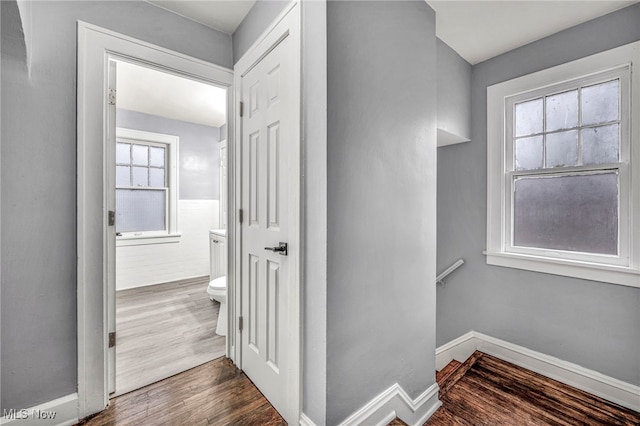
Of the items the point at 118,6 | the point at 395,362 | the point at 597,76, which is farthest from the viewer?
the point at 597,76

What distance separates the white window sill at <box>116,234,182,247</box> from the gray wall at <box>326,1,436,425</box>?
3659 mm

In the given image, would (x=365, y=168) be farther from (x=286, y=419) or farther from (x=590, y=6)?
(x=590, y=6)

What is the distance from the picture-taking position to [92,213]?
1.43 m

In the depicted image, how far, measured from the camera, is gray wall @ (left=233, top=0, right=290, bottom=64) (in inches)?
57.3

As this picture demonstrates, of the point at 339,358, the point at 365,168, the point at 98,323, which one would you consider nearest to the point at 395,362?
the point at 339,358

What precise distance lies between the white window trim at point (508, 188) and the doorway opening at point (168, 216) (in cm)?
254

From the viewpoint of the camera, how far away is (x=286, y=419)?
1354mm

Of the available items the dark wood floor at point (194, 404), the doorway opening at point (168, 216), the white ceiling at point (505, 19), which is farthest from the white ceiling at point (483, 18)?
the dark wood floor at point (194, 404)

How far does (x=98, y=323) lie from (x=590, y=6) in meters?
3.63

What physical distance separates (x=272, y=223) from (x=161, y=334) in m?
1.77

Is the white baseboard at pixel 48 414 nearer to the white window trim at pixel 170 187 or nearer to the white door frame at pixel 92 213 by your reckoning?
the white door frame at pixel 92 213

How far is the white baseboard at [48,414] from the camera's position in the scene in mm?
1246

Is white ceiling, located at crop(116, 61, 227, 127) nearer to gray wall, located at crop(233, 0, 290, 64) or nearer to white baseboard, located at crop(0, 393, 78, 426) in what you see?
gray wall, located at crop(233, 0, 290, 64)

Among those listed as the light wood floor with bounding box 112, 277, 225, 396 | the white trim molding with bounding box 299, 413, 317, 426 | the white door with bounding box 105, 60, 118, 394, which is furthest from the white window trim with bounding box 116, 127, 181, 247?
the white trim molding with bounding box 299, 413, 317, 426
